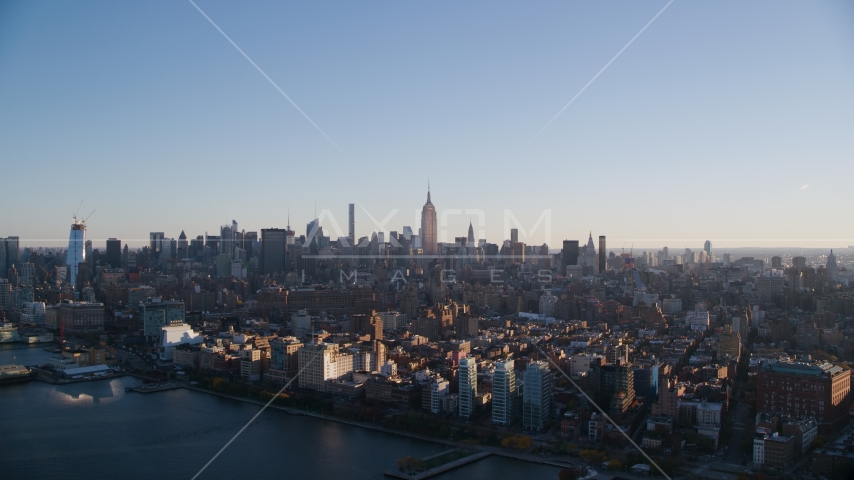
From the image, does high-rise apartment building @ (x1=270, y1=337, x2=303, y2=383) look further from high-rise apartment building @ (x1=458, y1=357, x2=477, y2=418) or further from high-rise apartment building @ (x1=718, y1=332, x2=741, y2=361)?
high-rise apartment building @ (x1=718, y1=332, x2=741, y2=361)

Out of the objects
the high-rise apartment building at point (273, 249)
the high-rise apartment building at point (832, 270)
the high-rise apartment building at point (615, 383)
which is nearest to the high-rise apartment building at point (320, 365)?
the high-rise apartment building at point (615, 383)

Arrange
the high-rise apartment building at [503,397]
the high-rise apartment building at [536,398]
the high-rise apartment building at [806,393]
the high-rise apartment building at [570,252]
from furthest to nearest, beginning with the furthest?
the high-rise apartment building at [570,252] < the high-rise apartment building at [503,397] < the high-rise apartment building at [536,398] < the high-rise apartment building at [806,393]

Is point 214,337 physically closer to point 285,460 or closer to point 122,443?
point 122,443

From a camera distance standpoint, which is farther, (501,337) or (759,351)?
(501,337)

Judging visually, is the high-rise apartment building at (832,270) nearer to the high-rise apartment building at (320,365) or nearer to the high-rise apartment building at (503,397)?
the high-rise apartment building at (503,397)

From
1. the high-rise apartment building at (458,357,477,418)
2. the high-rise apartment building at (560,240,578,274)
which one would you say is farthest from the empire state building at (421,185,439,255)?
the high-rise apartment building at (560,240,578,274)

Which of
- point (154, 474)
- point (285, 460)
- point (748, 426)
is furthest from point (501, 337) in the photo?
point (154, 474)
